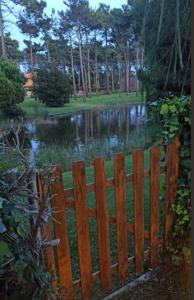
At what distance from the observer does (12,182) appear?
2.88 feet

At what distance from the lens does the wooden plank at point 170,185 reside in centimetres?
148

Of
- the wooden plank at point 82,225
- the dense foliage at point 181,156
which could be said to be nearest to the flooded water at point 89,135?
the dense foliage at point 181,156

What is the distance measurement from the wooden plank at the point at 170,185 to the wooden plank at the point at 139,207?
0.16 m

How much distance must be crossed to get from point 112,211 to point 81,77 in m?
1.78

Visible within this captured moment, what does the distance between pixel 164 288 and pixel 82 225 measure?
500 mm

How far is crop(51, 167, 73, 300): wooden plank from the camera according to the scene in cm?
113

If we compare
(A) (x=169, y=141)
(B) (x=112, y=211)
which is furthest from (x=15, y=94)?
(A) (x=169, y=141)

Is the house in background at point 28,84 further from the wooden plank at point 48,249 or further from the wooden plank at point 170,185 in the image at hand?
the wooden plank at point 48,249

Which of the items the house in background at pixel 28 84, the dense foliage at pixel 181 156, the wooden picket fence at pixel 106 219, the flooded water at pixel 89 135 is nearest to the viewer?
the wooden picket fence at pixel 106 219

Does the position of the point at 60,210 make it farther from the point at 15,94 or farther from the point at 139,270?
the point at 15,94

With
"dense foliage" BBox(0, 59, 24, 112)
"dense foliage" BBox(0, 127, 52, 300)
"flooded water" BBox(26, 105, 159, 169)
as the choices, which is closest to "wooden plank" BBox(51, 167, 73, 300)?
"dense foliage" BBox(0, 127, 52, 300)

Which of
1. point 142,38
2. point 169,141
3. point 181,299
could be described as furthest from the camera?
point 169,141

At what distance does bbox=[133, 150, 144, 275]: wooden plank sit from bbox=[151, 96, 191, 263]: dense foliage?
178 mm

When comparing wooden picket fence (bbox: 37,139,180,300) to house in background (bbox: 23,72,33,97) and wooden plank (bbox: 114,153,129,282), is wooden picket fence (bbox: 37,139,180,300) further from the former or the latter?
house in background (bbox: 23,72,33,97)
